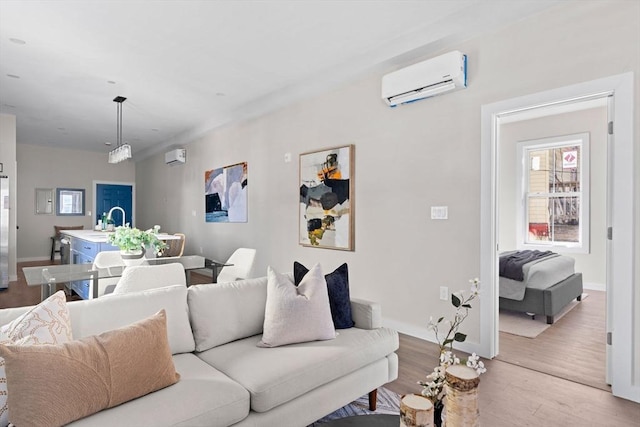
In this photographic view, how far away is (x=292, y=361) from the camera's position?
1.80 metres

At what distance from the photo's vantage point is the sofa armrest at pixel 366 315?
7.56ft

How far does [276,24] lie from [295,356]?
2700 millimetres

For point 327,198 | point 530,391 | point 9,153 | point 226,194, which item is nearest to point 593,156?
point 327,198

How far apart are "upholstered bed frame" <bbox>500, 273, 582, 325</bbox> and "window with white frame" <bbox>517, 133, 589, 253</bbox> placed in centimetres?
194

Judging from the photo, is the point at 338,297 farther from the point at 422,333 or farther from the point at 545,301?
the point at 545,301

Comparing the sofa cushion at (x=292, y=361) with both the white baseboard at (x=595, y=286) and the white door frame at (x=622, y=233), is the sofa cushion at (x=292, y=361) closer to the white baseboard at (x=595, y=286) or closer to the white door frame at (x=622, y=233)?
the white door frame at (x=622, y=233)

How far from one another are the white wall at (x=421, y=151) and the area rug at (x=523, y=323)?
88 centimetres

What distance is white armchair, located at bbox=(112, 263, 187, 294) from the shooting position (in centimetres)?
245

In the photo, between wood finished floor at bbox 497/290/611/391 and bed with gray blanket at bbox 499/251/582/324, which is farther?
bed with gray blanket at bbox 499/251/582/324

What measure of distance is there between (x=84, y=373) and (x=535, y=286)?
410 cm

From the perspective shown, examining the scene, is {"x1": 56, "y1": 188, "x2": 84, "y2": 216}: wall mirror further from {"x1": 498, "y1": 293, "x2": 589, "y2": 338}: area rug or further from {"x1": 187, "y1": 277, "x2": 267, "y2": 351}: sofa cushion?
{"x1": 498, "y1": 293, "x2": 589, "y2": 338}: area rug

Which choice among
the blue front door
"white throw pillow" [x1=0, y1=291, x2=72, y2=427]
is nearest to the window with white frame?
"white throw pillow" [x1=0, y1=291, x2=72, y2=427]

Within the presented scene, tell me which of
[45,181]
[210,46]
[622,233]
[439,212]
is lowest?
[622,233]

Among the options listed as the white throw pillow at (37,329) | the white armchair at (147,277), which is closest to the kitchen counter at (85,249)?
the white armchair at (147,277)
